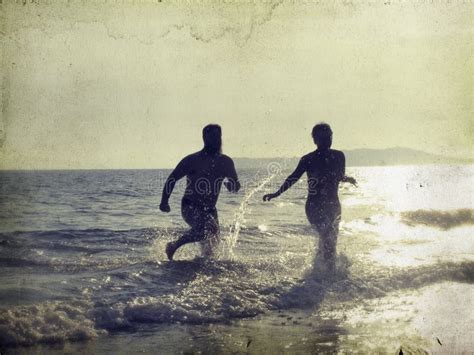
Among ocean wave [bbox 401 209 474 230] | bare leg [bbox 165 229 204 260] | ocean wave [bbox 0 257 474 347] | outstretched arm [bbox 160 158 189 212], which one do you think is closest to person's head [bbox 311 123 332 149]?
ocean wave [bbox 0 257 474 347]

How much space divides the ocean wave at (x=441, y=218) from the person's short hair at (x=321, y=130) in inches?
336

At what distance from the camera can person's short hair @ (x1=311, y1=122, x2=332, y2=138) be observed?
772 centimetres

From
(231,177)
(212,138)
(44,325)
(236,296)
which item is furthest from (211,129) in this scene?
(44,325)

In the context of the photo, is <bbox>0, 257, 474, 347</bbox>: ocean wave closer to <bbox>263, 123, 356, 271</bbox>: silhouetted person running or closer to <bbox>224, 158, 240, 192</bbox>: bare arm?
<bbox>263, 123, 356, 271</bbox>: silhouetted person running

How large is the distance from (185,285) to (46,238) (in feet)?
21.9

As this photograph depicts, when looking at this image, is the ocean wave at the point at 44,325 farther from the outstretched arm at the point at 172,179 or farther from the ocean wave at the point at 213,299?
the outstretched arm at the point at 172,179

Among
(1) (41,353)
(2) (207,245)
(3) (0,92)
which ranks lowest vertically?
(1) (41,353)

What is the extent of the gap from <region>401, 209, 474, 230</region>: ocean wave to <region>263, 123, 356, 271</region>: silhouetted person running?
27.0ft

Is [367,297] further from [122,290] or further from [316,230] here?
[122,290]

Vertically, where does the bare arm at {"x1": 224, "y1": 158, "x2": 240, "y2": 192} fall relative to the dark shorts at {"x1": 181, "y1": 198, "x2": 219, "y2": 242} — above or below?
above

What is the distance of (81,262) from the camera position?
884 cm

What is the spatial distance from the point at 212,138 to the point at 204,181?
0.69 meters

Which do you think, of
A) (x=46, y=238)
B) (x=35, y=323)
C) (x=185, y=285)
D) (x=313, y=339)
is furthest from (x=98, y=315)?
(x=46, y=238)

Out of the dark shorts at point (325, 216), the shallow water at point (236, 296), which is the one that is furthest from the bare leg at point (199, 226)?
the dark shorts at point (325, 216)
